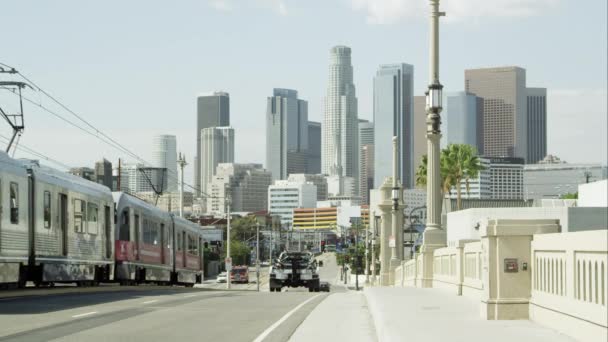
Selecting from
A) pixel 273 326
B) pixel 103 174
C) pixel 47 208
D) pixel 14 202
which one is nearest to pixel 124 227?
pixel 47 208

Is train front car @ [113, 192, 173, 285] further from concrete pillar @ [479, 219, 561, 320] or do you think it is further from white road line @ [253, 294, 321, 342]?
concrete pillar @ [479, 219, 561, 320]

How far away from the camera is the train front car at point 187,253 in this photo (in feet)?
165

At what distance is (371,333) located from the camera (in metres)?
17.3

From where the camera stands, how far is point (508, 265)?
1611 centimetres

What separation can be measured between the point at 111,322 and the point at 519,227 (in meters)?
6.70

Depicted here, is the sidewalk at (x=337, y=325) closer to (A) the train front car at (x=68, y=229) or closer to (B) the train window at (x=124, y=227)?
(A) the train front car at (x=68, y=229)

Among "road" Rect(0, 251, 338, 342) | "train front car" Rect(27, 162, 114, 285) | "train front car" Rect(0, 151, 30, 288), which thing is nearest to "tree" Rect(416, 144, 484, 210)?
"train front car" Rect(27, 162, 114, 285)

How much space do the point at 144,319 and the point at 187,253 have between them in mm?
34203

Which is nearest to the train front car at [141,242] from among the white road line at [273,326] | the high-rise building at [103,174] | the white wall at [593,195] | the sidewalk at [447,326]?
the white road line at [273,326]

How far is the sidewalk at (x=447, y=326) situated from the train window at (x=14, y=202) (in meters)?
9.70

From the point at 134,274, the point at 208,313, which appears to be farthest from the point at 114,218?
the point at 208,313

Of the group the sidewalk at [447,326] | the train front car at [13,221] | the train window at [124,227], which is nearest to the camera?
the sidewalk at [447,326]

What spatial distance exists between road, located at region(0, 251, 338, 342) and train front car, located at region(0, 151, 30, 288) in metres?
1.42

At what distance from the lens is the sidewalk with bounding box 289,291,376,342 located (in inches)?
651
